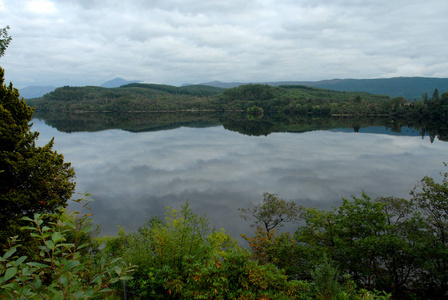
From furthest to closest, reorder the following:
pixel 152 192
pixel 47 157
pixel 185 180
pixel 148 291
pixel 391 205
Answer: pixel 185 180 → pixel 152 192 → pixel 391 205 → pixel 47 157 → pixel 148 291

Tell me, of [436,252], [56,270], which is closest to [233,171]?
[436,252]

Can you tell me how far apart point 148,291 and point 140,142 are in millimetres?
77609

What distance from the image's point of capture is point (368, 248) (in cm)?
1502

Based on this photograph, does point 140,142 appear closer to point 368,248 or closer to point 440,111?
point 368,248

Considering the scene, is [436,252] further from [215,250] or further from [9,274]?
[9,274]

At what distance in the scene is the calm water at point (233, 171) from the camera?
34.5m

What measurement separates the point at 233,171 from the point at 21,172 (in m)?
38.0

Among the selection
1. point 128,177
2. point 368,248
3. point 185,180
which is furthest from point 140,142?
point 368,248

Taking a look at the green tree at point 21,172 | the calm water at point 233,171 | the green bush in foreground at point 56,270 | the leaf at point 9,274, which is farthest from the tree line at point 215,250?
the calm water at point 233,171

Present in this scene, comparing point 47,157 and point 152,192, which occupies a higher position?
point 47,157

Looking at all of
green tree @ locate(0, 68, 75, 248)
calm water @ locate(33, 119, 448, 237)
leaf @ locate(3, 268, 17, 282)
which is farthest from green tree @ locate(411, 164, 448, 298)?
green tree @ locate(0, 68, 75, 248)

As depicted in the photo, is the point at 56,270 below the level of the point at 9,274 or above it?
below

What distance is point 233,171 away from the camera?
162ft

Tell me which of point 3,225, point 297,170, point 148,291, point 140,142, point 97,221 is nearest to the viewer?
point 148,291
